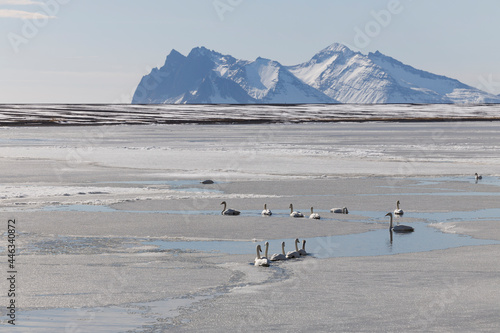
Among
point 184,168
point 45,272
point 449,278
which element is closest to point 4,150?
point 184,168

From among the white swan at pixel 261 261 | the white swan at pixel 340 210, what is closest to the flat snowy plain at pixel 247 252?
the white swan at pixel 261 261

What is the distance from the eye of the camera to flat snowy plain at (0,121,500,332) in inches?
424

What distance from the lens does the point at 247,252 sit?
1580 cm

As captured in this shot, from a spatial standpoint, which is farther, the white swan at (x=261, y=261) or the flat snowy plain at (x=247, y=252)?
the white swan at (x=261, y=261)

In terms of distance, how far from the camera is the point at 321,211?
72.7ft

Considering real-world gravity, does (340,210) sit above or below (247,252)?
above

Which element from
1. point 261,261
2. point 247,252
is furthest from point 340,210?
point 261,261

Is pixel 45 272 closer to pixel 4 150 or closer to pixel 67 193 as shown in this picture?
pixel 67 193

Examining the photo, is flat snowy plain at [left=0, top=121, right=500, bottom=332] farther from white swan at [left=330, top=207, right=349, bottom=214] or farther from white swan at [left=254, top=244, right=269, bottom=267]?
white swan at [left=330, top=207, right=349, bottom=214]

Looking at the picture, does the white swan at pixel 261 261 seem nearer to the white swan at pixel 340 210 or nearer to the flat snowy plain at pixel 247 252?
the flat snowy plain at pixel 247 252

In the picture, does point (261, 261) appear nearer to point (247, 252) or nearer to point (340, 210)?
point (247, 252)

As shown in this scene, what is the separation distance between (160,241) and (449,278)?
279 inches

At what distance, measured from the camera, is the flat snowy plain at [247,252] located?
10781mm

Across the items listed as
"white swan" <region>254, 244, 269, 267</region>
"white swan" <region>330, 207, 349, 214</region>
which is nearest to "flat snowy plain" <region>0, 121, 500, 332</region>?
"white swan" <region>254, 244, 269, 267</region>
